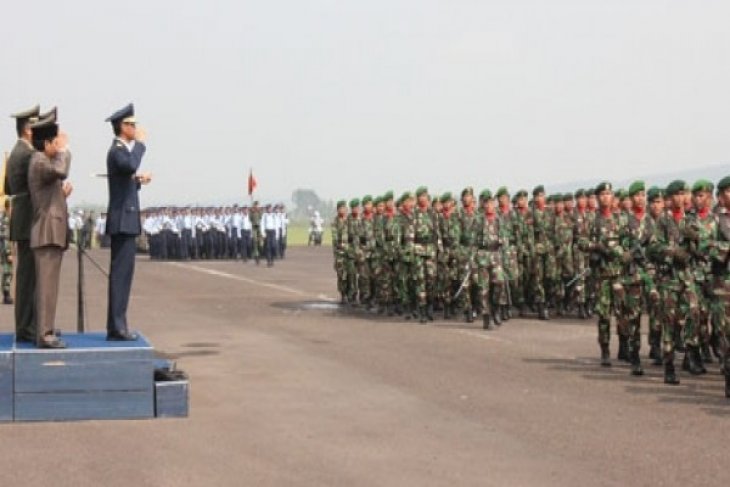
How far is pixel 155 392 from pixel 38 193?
1944 mm

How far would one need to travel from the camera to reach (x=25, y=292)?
1041 centimetres

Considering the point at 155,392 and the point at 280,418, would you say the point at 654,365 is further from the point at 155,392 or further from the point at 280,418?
the point at 155,392

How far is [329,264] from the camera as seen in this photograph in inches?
1555

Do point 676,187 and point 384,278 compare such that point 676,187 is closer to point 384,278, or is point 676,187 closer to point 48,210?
point 48,210

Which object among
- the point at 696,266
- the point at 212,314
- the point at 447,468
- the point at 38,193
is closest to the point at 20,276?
the point at 38,193

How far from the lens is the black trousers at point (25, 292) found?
10.3 metres

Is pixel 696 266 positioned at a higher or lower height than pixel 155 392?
higher

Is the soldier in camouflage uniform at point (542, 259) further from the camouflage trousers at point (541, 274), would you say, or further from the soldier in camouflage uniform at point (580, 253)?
the soldier in camouflage uniform at point (580, 253)

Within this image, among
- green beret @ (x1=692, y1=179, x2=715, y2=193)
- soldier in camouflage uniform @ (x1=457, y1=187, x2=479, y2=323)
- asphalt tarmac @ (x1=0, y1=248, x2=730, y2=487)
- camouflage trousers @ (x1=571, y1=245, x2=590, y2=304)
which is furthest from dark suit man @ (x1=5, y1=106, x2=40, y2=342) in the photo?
camouflage trousers @ (x1=571, y1=245, x2=590, y2=304)

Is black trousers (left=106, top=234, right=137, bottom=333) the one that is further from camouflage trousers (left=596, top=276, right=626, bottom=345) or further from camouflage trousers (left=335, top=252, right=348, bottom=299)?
camouflage trousers (left=335, top=252, right=348, bottom=299)

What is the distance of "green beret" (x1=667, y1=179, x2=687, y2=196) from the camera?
38.4 ft

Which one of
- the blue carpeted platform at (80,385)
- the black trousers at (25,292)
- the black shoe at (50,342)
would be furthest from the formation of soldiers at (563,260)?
the black trousers at (25,292)

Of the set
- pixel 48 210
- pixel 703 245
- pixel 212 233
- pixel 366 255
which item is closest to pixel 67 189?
pixel 48 210

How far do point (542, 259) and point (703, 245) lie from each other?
8.47 meters
